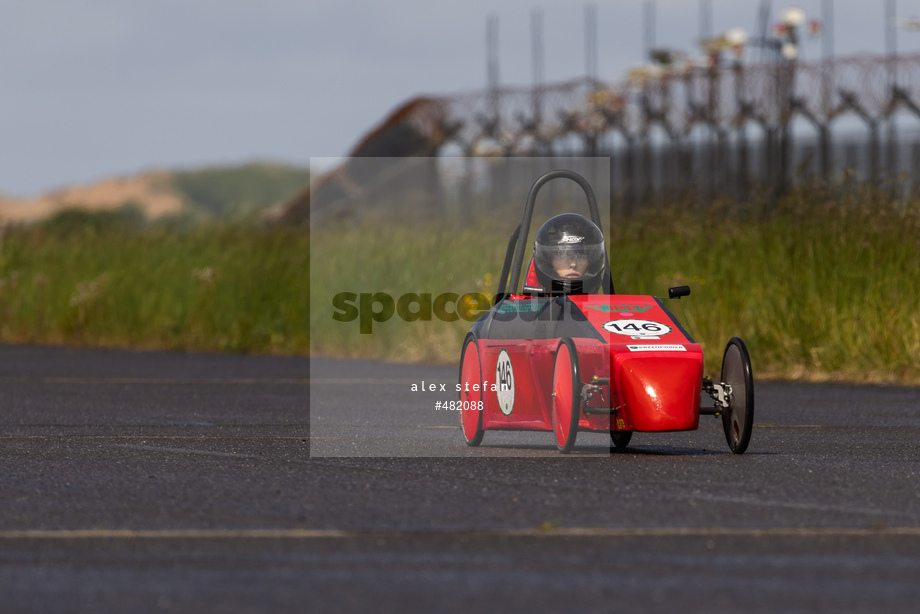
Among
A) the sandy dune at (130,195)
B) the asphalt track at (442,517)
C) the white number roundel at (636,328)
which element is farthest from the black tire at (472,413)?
the sandy dune at (130,195)

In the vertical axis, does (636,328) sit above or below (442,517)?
above

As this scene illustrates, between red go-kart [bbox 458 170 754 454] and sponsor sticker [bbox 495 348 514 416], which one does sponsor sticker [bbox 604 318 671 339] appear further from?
sponsor sticker [bbox 495 348 514 416]

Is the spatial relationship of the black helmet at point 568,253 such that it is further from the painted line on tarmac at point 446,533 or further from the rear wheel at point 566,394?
the painted line on tarmac at point 446,533

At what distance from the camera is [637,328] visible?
29.3ft

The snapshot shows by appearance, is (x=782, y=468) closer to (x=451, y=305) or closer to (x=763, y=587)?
(x=763, y=587)

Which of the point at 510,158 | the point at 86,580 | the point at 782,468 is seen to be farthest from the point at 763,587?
the point at 510,158

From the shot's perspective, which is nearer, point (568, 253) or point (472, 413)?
point (568, 253)

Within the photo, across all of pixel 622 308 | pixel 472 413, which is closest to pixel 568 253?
pixel 622 308

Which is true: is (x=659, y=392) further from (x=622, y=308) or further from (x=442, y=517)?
(x=442, y=517)

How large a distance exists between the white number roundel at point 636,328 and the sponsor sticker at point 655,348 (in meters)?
0.10

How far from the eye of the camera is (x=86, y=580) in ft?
17.3

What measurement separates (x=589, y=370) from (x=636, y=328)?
15.0 inches

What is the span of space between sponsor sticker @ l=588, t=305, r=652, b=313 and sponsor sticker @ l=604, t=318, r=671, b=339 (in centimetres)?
12

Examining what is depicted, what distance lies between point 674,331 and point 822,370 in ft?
24.0
